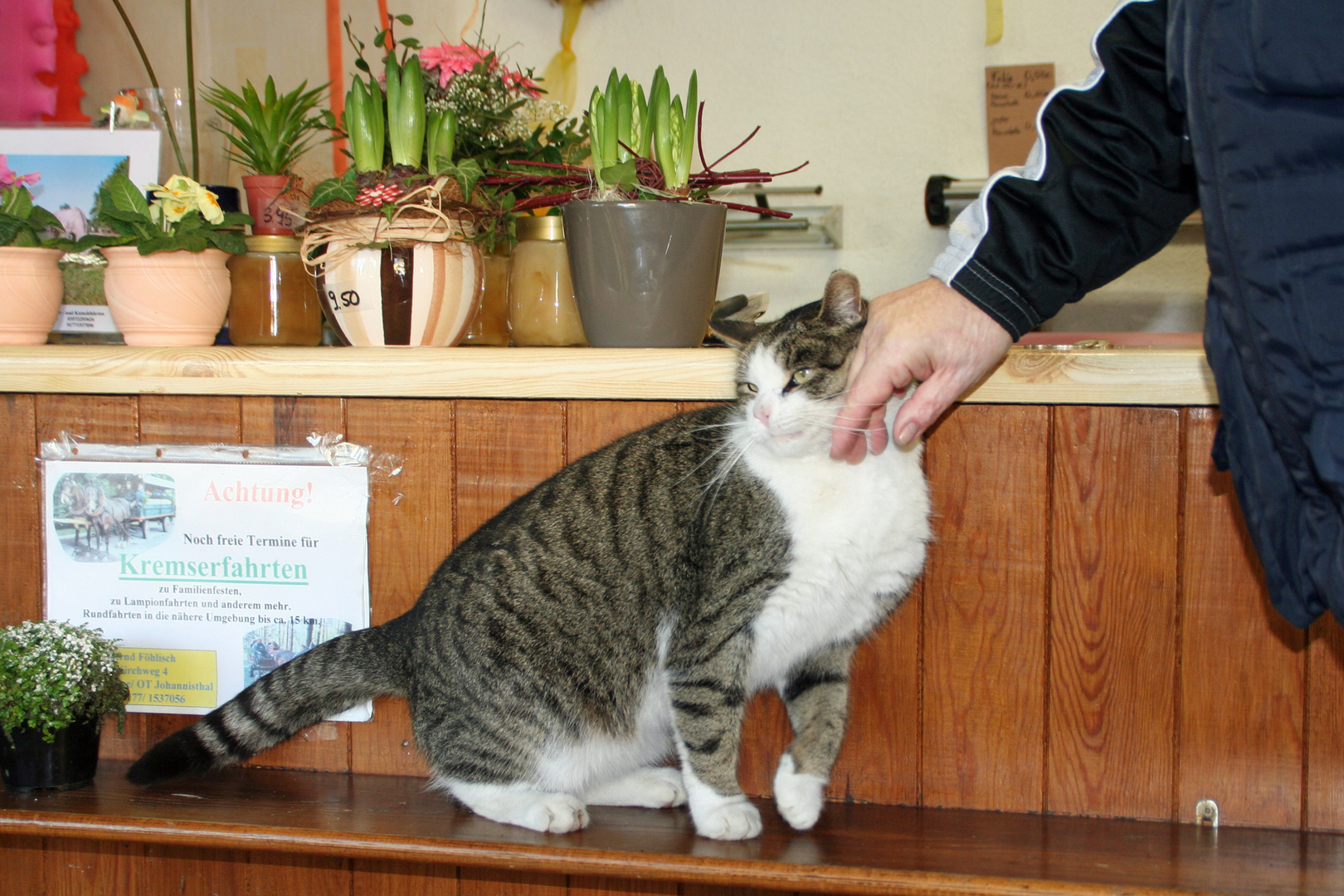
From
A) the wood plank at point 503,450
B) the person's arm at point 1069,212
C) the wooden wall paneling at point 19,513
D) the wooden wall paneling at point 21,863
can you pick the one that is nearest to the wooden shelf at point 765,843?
the wooden wall paneling at point 21,863

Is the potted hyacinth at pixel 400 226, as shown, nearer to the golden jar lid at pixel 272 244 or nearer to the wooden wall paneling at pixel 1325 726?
the golden jar lid at pixel 272 244

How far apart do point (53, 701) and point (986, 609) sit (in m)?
1.11

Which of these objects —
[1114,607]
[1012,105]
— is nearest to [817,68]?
[1012,105]

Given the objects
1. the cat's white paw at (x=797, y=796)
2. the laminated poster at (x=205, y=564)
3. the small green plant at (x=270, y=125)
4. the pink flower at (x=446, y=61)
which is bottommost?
the cat's white paw at (x=797, y=796)

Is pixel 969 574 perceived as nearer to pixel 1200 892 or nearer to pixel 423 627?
pixel 1200 892

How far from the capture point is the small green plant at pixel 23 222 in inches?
48.7

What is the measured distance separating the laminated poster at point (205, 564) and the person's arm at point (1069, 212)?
75cm

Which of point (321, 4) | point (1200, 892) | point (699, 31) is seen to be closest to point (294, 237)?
point (1200, 892)

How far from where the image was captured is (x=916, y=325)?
3.13 ft

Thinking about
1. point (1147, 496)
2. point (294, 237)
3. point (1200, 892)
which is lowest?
point (1200, 892)

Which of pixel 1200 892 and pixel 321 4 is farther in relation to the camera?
pixel 321 4

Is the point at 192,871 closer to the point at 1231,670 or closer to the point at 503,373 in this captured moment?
the point at 503,373

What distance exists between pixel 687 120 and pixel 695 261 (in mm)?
175

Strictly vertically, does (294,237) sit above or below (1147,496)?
above
